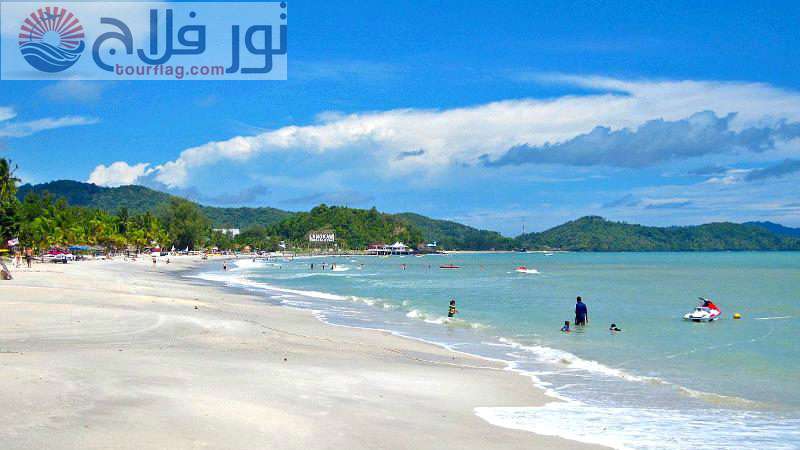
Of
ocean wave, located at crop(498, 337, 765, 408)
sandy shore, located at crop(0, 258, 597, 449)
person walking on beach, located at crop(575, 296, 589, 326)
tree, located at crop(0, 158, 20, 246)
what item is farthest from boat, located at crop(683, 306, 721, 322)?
tree, located at crop(0, 158, 20, 246)

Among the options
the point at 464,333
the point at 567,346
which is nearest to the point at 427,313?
the point at 464,333

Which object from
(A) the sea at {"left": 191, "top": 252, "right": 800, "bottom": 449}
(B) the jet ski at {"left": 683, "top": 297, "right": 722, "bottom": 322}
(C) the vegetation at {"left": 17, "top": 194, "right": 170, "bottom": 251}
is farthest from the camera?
(C) the vegetation at {"left": 17, "top": 194, "right": 170, "bottom": 251}

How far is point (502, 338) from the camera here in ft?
76.7

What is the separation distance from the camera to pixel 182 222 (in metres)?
164

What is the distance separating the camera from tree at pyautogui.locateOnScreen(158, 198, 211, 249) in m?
162

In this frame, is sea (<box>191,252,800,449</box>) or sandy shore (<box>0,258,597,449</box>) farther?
sea (<box>191,252,800,449</box>)

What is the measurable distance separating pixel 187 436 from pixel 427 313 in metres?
25.1

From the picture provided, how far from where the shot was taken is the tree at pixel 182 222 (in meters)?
162

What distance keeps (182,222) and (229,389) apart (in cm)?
16105

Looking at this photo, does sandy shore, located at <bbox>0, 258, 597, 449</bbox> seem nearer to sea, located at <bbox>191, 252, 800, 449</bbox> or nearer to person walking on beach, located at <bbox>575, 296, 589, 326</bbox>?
sea, located at <bbox>191, 252, 800, 449</bbox>

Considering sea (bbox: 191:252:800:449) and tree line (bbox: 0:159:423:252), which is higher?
tree line (bbox: 0:159:423:252)

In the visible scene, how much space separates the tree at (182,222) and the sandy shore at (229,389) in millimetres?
147975

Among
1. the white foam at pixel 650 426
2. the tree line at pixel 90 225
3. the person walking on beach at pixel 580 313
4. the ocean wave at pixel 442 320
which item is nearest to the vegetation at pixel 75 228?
the tree line at pixel 90 225

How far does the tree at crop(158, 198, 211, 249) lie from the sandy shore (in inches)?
5826
